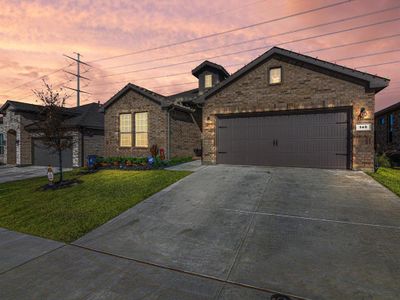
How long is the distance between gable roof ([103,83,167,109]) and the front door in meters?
12.2

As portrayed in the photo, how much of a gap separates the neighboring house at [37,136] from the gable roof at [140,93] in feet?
10.5

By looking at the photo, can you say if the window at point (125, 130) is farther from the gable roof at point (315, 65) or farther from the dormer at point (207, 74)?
the dormer at point (207, 74)

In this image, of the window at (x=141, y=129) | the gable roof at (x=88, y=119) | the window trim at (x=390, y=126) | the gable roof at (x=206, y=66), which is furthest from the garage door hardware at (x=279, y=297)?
the window trim at (x=390, y=126)

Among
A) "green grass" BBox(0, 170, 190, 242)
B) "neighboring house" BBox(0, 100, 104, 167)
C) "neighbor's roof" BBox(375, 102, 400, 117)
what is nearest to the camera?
"green grass" BBox(0, 170, 190, 242)

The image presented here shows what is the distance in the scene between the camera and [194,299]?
2889mm

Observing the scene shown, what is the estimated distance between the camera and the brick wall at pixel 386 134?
55.0 feet

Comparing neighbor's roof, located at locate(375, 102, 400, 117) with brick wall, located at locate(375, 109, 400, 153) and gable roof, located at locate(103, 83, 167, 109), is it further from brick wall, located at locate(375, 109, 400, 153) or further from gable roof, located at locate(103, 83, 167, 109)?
gable roof, located at locate(103, 83, 167, 109)

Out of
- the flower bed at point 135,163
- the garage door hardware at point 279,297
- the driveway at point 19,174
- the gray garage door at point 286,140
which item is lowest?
the garage door hardware at point 279,297

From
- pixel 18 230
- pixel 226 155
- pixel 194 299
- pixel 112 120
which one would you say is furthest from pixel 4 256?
pixel 112 120

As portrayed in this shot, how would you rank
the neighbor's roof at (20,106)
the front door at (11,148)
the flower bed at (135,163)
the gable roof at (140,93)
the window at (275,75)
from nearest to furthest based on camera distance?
1. the window at (275,75)
2. the flower bed at (135,163)
3. the gable roof at (140,93)
4. the neighbor's roof at (20,106)
5. the front door at (11,148)

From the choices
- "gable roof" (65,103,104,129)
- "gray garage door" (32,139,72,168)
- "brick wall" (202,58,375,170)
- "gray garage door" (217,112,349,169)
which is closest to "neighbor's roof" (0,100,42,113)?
"gray garage door" (32,139,72,168)

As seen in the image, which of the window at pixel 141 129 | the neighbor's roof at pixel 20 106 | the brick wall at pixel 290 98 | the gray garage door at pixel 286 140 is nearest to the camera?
the brick wall at pixel 290 98

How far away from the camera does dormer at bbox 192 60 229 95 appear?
2059 cm

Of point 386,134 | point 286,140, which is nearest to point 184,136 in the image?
point 286,140
